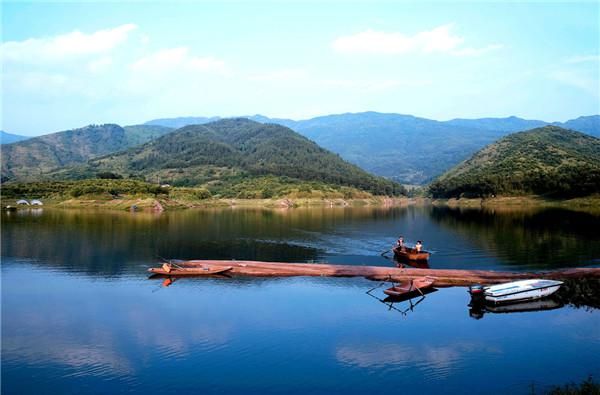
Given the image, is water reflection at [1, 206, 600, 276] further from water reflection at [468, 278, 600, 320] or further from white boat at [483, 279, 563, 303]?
white boat at [483, 279, 563, 303]

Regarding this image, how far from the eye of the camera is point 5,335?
97.2ft

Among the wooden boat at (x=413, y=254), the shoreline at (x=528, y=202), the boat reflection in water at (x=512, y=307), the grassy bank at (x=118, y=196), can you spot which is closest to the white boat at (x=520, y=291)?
the boat reflection in water at (x=512, y=307)

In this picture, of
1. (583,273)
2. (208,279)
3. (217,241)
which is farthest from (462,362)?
(217,241)

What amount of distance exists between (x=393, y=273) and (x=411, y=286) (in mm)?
5638

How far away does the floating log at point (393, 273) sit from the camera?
4141 centimetres

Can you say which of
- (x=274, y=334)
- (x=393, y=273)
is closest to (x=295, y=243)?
(x=393, y=273)

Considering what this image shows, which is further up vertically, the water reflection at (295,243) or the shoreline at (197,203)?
the shoreline at (197,203)

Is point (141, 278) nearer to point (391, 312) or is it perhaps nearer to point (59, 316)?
point (59, 316)

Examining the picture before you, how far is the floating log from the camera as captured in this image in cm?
4141

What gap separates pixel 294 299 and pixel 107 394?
18162mm

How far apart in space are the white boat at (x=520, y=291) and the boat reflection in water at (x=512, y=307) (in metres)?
0.38

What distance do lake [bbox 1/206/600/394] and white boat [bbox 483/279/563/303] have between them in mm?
956

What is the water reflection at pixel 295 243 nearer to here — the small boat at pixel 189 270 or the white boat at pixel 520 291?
the small boat at pixel 189 270

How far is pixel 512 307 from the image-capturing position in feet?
116
